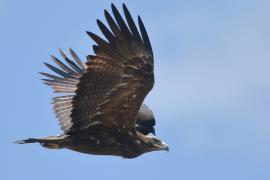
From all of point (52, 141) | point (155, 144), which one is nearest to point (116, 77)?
point (52, 141)

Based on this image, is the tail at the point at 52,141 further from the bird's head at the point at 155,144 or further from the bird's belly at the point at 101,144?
the bird's head at the point at 155,144

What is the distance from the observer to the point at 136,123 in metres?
19.5

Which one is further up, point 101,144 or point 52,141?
point 101,144

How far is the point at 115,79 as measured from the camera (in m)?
16.9

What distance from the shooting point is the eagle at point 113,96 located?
16.4m

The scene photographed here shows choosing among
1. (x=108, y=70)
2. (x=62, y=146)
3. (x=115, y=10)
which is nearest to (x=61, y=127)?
(x=62, y=146)

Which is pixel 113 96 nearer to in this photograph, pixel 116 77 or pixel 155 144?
pixel 116 77

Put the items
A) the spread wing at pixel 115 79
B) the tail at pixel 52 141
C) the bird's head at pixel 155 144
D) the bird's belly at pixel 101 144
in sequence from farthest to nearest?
1. the bird's head at pixel 155 144
2. the bird's belly at pixel 101 144
3. the tail at pixel 52 141
4. the spread wing at pixel 115 79

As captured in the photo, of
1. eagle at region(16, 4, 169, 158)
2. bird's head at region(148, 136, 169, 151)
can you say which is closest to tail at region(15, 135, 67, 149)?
eagle at region(16, 4, 169, 158)

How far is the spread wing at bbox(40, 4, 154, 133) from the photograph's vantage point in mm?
16359

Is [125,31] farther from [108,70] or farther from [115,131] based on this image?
[115,131]

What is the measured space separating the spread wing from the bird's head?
61 centimetres

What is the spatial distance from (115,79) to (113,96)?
0.37 metres

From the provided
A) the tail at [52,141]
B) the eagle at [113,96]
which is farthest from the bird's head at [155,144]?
the tail at [52,141]
